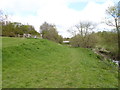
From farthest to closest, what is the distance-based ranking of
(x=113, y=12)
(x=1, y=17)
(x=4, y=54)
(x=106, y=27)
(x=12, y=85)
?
(x=1, y=17) < (x=106, y=27) < (x=113, y=12) < (x=4, y=54) < (x=12, y=85)

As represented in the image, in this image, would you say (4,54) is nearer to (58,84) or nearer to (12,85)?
(12,85)

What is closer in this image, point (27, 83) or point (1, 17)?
point (27, 83)

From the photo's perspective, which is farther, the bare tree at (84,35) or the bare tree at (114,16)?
the bare tree at (84,35)

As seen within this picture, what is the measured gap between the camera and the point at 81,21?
3102 cm

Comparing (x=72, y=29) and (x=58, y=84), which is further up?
(x=72, y=29)

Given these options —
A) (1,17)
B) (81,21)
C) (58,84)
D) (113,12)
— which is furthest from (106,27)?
(81,21)

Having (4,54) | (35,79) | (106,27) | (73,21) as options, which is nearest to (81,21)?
(73,21)

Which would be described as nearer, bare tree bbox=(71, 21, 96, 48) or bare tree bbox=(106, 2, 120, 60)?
bare tree bbox=(106, 2, 120, 60)

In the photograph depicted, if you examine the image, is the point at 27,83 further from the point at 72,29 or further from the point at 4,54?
the point at 72,29

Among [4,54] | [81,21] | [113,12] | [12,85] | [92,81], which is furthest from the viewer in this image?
[81,21]

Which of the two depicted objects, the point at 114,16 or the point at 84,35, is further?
the point at 84,35

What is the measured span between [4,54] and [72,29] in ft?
93.2

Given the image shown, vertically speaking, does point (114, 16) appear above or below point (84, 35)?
above

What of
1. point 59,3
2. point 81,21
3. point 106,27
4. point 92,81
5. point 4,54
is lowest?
point 92,81
